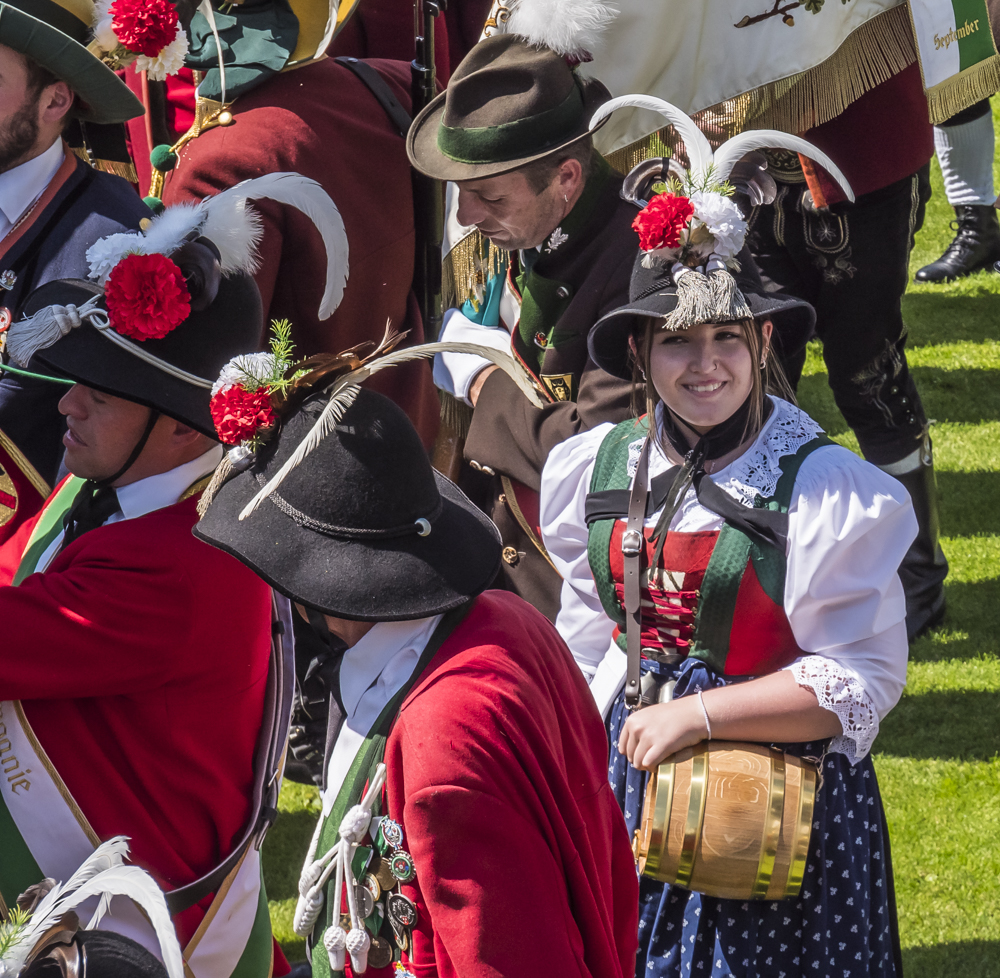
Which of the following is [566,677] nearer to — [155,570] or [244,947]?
[155,570]

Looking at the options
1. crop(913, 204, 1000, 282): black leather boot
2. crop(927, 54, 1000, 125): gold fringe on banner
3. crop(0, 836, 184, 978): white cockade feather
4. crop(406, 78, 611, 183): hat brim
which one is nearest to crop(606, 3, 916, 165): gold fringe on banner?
crop(927, 54, 1000, 125): gold fringe on banner

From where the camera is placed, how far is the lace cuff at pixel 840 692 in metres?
2.37

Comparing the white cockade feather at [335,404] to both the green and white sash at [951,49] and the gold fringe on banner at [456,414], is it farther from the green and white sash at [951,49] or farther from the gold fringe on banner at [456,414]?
the green and white sash at [951,49]

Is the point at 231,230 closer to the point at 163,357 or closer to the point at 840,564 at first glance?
the point at 163,357

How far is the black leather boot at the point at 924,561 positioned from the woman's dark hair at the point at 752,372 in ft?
5.40

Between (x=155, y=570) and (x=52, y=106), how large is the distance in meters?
1.34

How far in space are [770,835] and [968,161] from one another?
222 inches

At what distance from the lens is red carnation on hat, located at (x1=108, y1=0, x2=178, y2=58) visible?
2.85 metres

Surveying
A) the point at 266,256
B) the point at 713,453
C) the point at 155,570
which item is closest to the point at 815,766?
the point at 713,453

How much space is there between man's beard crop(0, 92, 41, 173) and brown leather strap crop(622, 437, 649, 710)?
5.00ft

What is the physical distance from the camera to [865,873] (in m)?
2.50

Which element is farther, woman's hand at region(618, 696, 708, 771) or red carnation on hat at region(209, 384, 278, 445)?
woman's hand at region(618, 696, 708, 771)

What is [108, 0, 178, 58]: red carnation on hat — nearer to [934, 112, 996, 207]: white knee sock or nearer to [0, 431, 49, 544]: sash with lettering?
[0, 431, 49, 544]: sash with lettering

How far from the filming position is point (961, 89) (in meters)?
3.81
